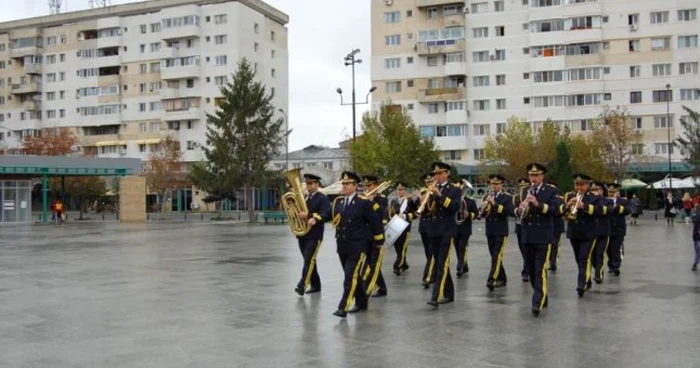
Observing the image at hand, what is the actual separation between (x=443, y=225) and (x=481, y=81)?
206 feet

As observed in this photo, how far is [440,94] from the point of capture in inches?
2830

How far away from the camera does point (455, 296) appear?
12.1m

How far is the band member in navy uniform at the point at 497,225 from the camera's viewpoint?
43.2 feet

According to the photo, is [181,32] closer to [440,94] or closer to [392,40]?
[392,40]

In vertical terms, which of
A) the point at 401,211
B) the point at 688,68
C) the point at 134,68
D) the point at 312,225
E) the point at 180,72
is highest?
the point at 134,68

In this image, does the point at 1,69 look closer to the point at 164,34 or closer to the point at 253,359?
the point at 164,34

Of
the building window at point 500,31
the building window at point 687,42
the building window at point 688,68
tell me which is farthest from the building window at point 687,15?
the building window at point 500,31

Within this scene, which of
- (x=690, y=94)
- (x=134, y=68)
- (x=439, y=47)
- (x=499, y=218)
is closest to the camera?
(x=499, y=218)

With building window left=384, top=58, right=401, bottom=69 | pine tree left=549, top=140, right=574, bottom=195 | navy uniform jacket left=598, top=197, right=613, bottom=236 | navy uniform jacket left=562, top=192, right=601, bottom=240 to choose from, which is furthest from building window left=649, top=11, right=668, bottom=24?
navy uniform jacket left=562, top=192, right=601, bottom=240

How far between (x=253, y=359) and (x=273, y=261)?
1110 centimetres

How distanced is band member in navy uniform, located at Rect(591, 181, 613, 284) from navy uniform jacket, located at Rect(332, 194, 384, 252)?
433 cm

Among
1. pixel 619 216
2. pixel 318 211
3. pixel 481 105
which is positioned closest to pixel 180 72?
pixel 481 105

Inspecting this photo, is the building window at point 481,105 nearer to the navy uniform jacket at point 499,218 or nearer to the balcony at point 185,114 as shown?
the balcony at point 185,114

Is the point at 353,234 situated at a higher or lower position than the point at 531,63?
lower
